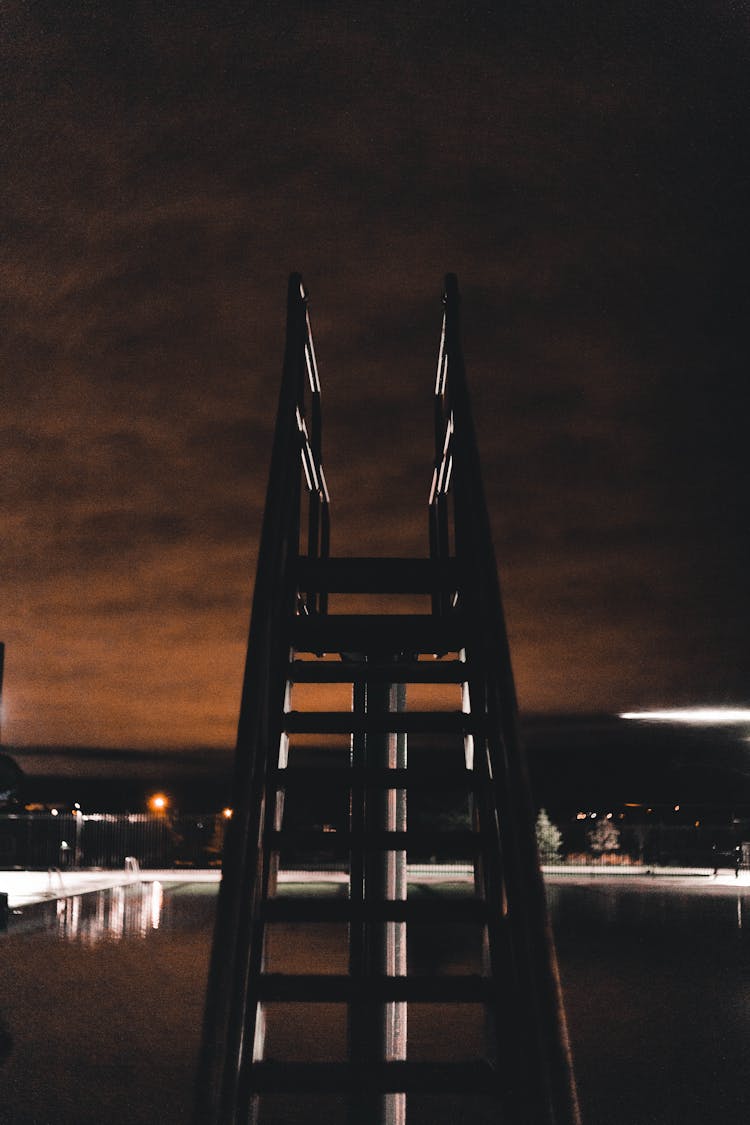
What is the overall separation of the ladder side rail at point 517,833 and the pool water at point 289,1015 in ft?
8.06

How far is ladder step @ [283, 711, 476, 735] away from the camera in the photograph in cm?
357

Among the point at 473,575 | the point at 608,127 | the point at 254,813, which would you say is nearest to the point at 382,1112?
the point at 254,813

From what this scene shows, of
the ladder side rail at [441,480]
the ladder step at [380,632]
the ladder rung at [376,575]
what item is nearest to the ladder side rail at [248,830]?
the ladder step at [380,632]

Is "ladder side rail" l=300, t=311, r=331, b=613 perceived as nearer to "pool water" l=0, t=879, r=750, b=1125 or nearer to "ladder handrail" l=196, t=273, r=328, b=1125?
"ladder handrail" l=196, t=273, r=328, b=1125

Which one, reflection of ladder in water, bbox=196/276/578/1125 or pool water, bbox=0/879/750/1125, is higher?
reflection of ladder in water, bbox=196/276/578/1125

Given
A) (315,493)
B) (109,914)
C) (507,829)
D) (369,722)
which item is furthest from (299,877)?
(507,829)

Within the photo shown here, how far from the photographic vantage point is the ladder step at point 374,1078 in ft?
9.17

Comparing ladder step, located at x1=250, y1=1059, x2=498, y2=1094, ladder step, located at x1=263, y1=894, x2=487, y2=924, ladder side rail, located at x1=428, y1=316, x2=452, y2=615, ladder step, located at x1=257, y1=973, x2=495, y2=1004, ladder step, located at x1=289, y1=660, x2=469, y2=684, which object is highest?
ladder side rail, located at x1=428, y1=316, x2=452, y2=615

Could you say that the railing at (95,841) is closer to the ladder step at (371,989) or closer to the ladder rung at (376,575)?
the ladder rung at (376,575)

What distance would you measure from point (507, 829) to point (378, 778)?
744mm

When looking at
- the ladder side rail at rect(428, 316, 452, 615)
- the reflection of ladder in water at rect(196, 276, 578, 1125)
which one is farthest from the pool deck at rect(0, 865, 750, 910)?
the reflection of ladder in water at rect(196, 276, 578, 1125)

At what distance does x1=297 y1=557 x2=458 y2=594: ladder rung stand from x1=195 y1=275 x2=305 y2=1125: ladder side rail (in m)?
0.50

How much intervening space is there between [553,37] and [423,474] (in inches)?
136

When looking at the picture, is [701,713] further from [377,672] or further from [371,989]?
[371,989]
